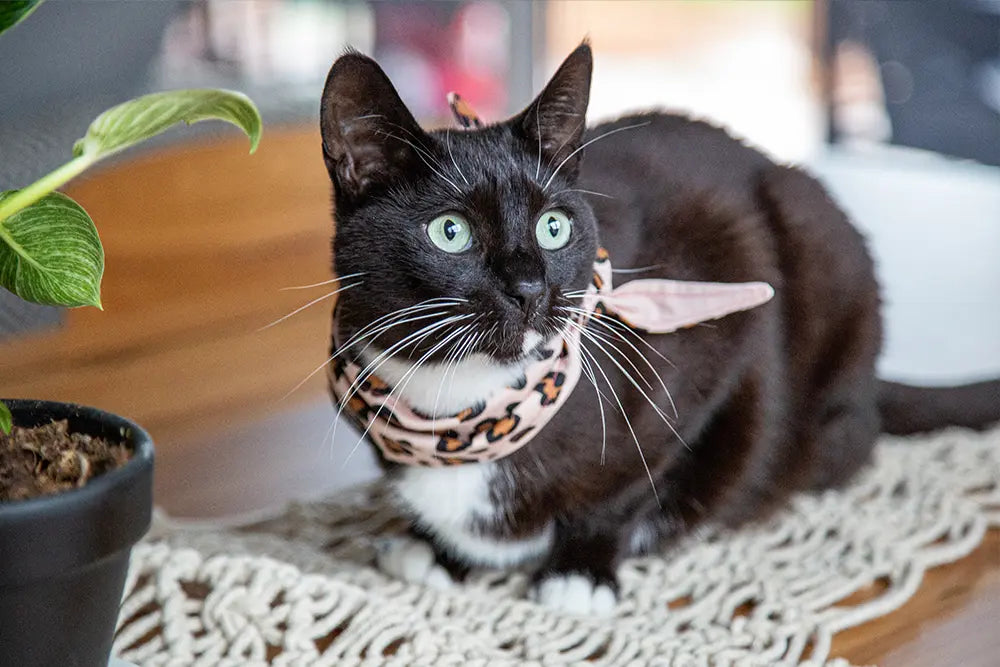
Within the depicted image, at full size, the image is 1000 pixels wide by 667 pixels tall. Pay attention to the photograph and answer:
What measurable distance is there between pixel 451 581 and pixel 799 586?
0.35 metres

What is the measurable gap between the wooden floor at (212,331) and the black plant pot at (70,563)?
2.10ft

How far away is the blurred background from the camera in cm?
166

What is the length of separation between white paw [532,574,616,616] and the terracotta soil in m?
0.49

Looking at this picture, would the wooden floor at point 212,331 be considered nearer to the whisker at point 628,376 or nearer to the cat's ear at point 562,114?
the whisker at point 628,376

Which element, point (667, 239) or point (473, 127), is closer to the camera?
point (473, 127)

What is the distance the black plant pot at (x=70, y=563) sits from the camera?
2.35 feet

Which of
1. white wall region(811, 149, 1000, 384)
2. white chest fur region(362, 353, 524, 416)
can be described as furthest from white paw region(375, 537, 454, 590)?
white wall region(811, 149, 1000, 384)

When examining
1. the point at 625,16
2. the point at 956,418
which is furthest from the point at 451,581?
the point at 625,16

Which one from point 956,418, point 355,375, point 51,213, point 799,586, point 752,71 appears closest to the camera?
point 51,213

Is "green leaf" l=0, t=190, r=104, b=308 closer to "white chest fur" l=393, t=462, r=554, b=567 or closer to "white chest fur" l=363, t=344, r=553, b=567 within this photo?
"white chest fur" l=363, t=344, r=553, b=567

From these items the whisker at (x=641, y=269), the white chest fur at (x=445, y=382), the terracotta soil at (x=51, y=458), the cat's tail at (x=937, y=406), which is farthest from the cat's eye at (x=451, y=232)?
the cat's tail at (x=937, y=406)

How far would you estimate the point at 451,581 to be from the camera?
48.0 inches

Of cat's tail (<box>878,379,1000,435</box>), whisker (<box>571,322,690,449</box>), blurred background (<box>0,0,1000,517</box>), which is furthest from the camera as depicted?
blurred background (<box>0,0,1000,517</box>)

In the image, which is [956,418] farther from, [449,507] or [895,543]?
[449,507]
